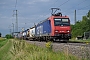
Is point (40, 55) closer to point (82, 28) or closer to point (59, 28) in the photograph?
point (59, 28)

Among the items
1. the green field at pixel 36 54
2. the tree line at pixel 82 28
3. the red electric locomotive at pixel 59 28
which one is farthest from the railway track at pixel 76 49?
the tree line at pixel 82 28

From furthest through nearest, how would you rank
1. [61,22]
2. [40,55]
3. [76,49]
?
[61,22] < [76,49] < [40,55]

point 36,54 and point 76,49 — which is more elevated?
point 76,49

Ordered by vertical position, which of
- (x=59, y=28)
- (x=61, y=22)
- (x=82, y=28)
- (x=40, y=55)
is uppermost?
(x=82, y=28)

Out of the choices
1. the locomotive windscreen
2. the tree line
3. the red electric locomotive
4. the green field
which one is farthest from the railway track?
the tree line

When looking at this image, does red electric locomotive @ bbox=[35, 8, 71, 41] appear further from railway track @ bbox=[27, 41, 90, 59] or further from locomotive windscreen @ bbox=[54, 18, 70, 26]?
railway track @ bbox=[27, 41, 90, 59]

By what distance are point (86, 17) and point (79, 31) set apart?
32.2 ft

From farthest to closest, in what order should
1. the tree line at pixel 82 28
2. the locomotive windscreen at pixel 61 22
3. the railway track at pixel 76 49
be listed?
the tree line at pixel 82 28 → the locomotive windscreen at pixel 61 22 → the railway track at pixel 76 49

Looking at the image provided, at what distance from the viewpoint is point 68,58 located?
788 cm

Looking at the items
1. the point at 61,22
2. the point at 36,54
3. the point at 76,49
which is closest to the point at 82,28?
the point at 61,22

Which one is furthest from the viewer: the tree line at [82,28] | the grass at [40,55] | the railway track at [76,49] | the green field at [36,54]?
the tree line at [82,28]

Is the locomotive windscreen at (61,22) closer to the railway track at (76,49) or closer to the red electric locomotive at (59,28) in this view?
the red electric locomotive at (59,28)

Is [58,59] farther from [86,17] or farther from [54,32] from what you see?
[86,17]

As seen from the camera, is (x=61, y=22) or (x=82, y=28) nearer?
(x=61, y=22)
